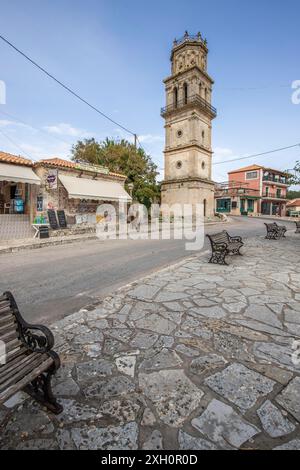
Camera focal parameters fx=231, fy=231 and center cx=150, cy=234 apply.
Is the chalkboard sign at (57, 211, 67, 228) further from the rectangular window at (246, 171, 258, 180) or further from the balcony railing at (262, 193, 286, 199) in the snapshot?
the rectangular window at (246, 171, 258, 180)

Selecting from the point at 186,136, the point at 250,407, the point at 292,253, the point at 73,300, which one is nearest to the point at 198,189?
the point at 186,136

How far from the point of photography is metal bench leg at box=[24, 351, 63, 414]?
1918 mm

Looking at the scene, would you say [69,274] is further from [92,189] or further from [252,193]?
[252,193]

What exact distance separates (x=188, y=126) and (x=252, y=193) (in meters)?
23.2

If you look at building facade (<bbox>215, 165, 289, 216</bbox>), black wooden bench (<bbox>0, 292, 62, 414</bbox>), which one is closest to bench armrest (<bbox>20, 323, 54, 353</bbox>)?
black wooden bench (<bbox>0, 292, 62, 414</bbox>)

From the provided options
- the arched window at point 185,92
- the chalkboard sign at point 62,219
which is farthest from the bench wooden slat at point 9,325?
the arched window at point 185,92

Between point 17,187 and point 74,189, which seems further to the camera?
point 17,187

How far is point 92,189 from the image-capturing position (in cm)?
1656

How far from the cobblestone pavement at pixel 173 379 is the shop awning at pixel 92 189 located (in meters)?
12.3

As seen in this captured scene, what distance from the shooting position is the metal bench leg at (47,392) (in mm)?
1918

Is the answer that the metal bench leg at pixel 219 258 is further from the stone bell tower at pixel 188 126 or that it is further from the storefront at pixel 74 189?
the stone bell tower at pixel 188 126

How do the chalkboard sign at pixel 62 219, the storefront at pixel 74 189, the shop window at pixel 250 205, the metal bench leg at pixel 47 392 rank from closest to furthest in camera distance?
the metal bench leg at pixel 47 392
the chalkboard sign at pixel 62 219
the storefront at pixel 74 189
the shop window at pixel 250 205

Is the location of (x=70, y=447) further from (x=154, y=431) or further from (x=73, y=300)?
(x=73, y=300)

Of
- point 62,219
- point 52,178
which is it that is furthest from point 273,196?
point 52,178
